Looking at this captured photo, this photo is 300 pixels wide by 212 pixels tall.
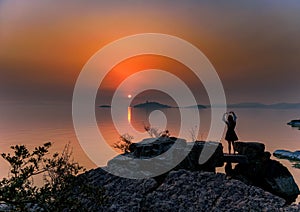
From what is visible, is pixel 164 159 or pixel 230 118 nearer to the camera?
pixel 164 159

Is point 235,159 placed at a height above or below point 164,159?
below

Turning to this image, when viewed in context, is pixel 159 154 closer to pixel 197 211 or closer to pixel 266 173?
pixel 197 211

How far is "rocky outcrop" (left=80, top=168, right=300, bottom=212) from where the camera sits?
10.5 metres

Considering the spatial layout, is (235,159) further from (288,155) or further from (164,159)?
(288,155)

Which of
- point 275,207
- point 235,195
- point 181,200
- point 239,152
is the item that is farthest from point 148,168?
point 239,152

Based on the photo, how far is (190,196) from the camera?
37.8 feet

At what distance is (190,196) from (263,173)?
50.6 ft

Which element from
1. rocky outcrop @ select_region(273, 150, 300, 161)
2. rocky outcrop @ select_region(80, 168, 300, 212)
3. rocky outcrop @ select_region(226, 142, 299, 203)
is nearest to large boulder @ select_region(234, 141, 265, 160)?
rocky outcrop @ select_region(226, 142, 299, 203)

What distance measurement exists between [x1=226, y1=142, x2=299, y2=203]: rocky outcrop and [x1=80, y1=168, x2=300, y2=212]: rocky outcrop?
10955 millimetres

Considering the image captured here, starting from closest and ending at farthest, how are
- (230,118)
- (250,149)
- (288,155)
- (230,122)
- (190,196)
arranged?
(190,196) < (230,118) < (230,122) < (250,149) < (288,155)

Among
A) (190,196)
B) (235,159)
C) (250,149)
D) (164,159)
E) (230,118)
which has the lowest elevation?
(235,159)

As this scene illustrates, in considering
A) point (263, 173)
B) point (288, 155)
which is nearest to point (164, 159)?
point (263, 173)

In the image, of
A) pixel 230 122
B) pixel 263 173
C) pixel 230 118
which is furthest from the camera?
pixel 263 173

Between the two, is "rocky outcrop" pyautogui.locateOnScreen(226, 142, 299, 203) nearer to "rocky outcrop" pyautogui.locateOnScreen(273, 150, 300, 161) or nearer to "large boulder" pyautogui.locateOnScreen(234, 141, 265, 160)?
"large boulder" pyautogui.locateOnScreen(234, 141, 265, 160)
